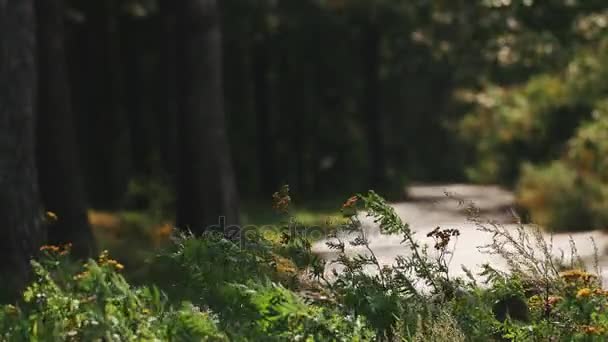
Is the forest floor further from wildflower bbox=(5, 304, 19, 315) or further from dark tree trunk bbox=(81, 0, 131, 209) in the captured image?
dark tree trunk bbox=(81, 0, 131, 209)

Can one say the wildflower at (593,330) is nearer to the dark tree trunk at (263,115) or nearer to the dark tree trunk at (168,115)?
the dark tree trunk at (168,115)

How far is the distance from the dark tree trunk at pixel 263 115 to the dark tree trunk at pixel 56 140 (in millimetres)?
18181

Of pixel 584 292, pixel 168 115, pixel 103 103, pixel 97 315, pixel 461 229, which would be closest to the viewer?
pixel 97 315

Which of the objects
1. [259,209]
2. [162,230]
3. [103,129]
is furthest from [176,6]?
[103,129]

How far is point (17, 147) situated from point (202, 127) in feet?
14.7

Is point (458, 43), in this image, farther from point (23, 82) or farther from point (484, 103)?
point (23, 82)

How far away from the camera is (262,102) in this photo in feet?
113

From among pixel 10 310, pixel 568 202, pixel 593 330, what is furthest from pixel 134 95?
pixel 593 330

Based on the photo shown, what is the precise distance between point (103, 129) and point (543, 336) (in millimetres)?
23919

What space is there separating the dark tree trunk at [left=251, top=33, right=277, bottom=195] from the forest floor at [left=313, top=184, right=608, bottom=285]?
5.22m

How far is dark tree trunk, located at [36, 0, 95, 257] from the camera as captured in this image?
15719 mm

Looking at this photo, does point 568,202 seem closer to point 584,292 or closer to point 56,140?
point 56,140

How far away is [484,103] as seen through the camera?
30.1m

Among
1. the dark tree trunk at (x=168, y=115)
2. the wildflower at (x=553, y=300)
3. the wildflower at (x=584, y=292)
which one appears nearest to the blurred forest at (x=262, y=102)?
the dark tree trunk at (x=168, y=115)
